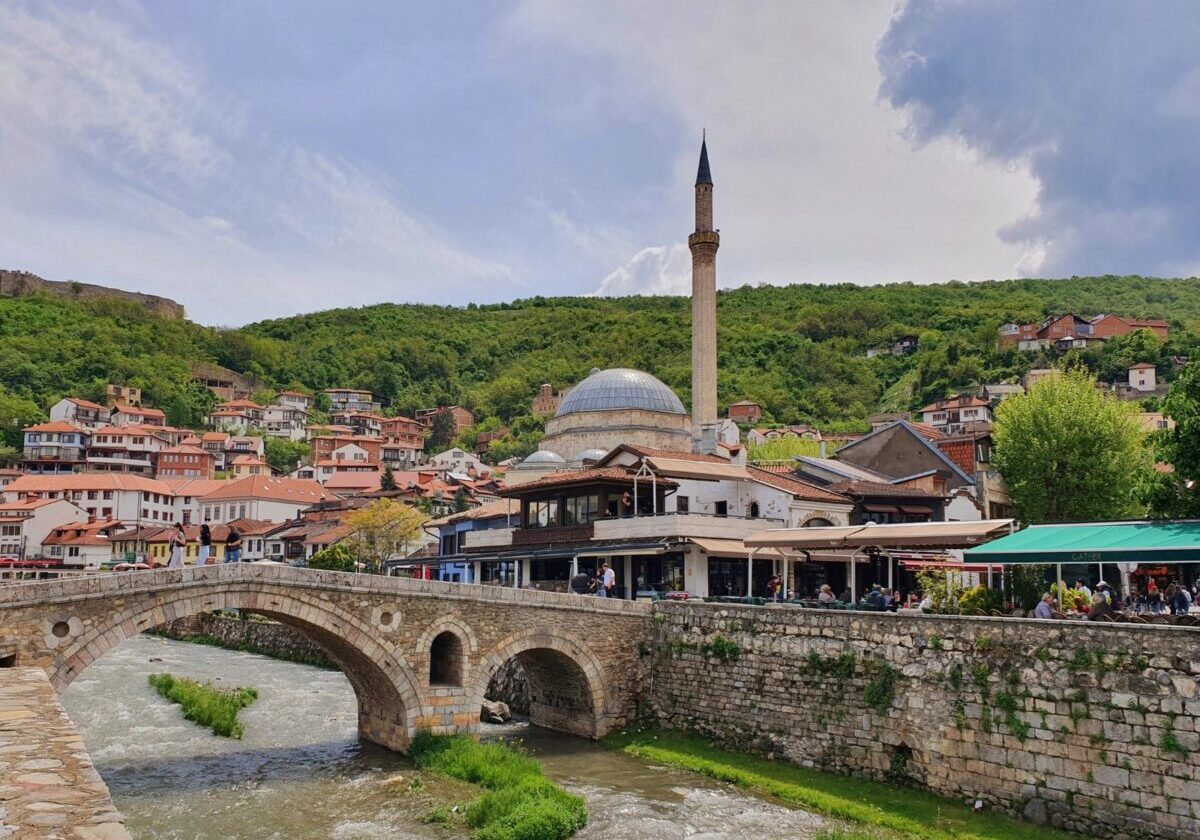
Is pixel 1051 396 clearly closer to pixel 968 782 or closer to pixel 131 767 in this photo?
pixel 968 782

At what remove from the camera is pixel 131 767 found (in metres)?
19.7

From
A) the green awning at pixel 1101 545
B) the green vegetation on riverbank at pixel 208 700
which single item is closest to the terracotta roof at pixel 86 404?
the green vegetation on riverbank at pixel 208 700

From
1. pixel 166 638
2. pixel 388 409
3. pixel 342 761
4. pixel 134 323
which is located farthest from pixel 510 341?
pixel 342 761

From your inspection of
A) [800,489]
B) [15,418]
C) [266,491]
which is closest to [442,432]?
[266,491]

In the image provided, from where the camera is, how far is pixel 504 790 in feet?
55.4

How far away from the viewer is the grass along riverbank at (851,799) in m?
14.8

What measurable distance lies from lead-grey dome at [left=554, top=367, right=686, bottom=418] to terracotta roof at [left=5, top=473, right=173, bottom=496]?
43539mm

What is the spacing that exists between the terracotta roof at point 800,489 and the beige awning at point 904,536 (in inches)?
274

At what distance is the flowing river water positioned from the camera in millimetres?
15852

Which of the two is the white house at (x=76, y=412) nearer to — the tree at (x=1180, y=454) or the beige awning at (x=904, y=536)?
the beige awning at (x=904, y=536)

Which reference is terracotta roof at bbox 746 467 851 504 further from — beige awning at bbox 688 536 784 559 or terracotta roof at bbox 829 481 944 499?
beige awning at bbox 688 536 784 559

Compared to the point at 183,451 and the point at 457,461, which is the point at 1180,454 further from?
the point at 183,451

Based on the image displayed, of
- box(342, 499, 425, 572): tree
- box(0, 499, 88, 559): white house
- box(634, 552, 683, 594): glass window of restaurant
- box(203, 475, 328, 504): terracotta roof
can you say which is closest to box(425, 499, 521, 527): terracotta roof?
box(342, 499, 425, 572): tree

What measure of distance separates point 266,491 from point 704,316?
148 feet
